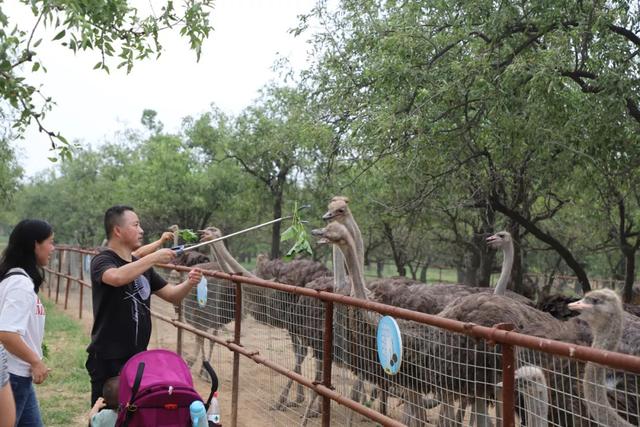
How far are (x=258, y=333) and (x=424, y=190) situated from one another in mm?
5212

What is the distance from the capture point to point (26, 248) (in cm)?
388

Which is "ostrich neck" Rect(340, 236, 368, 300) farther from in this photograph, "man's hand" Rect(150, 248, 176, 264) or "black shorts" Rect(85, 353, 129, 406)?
"black shorts" Rect(85, 353, 129, 406)

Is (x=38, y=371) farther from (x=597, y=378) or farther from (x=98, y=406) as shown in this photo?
(x=597, y=378)

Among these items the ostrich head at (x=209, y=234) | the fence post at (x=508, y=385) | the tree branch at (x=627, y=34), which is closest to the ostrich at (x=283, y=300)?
the ostrich head at (x=209, y=234)

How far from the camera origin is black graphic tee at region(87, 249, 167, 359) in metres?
4.06

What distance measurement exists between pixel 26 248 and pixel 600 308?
3.40m

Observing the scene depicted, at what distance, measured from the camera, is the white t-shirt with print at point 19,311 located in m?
3.63

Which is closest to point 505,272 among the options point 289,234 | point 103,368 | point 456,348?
point 289,234

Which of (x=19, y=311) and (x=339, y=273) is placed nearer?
(x=19, y=311)

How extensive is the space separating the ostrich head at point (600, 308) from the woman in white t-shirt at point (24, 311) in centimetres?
321

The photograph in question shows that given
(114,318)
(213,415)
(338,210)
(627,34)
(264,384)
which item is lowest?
(264,384)

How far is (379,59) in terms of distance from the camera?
31.7ft

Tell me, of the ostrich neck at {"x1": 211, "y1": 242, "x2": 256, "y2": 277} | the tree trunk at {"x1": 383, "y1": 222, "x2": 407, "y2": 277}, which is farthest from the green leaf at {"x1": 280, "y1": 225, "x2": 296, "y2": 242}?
the tree trunk at {"x1": 383, "y1": 222, "x2": 407, "y2": 277}

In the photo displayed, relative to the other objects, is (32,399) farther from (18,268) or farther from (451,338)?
(451,338)
